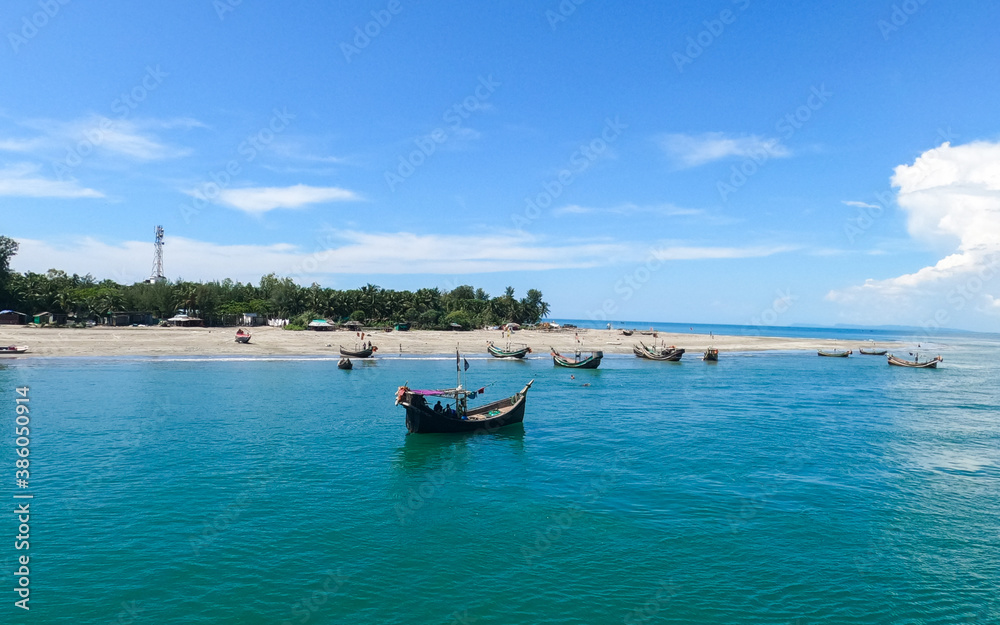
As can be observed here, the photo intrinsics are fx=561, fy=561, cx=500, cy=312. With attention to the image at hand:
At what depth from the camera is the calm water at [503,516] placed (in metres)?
14.4

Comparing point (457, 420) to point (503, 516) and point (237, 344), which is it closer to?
point (503, 516)

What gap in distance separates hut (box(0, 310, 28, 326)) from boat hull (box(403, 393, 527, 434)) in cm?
8799

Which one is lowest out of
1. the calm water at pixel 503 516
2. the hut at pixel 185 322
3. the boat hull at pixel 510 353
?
the calm water at pixel 503 516

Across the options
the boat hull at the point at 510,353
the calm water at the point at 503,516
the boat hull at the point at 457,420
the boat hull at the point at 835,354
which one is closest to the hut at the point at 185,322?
the boat hull at the point at 510,353

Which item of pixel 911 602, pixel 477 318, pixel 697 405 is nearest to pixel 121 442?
pixel 911 602

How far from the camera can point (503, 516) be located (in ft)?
65.4

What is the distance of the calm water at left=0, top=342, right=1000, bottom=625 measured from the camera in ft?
47.2

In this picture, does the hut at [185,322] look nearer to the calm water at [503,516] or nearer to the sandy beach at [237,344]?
the sandy beach at [237,344]

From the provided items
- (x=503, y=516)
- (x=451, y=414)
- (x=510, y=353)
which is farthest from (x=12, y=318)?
(x=503, y=516)

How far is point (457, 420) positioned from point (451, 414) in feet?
1.64

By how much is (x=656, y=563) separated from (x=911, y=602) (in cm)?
648

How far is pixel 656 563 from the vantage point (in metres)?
16.5

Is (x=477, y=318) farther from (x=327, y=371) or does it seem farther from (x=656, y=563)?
(x=656, y=563)

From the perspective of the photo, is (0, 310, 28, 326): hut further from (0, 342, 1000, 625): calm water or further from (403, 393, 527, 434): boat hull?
(403, 393, 527, 434): boat hull
